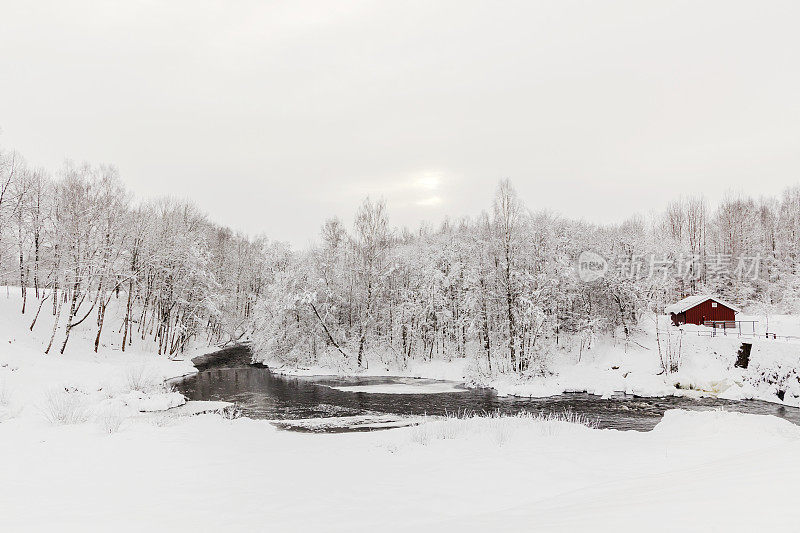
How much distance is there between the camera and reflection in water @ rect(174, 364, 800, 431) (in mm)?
25766

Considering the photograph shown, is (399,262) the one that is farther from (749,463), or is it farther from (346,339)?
(749,463)

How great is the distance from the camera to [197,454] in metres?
12.9

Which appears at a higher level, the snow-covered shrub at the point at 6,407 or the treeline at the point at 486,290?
the treeline at the point at 486,290

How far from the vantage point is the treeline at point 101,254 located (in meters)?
36.4

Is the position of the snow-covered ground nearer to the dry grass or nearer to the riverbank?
the dry grass

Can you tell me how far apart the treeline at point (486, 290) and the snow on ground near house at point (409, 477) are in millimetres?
25762

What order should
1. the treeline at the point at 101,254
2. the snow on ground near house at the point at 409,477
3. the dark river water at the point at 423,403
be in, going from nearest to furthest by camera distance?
the snow on ground near house at the point at 409,477, the dark river water at the point at 423,403, the treeline at the point at 101,254

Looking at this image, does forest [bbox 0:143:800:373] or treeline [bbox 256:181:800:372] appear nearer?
forest [bbox 0:143:800:373]

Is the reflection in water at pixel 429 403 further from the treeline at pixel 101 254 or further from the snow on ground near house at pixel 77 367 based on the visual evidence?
the treeline at pixel 101 254

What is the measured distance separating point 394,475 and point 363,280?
136ft

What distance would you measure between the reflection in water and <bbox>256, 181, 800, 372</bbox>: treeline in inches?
386

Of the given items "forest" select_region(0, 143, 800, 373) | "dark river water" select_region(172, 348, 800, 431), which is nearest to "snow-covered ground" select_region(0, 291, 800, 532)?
"dark river water" select_region(172, 348, 800, 431)

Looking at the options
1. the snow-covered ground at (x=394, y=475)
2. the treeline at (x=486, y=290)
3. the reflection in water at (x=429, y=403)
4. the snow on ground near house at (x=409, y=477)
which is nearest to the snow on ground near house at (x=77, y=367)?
the snow-covered ground at (x=394, y=475)

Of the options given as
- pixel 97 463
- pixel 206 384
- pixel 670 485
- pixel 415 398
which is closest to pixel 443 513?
pixel 670 485
